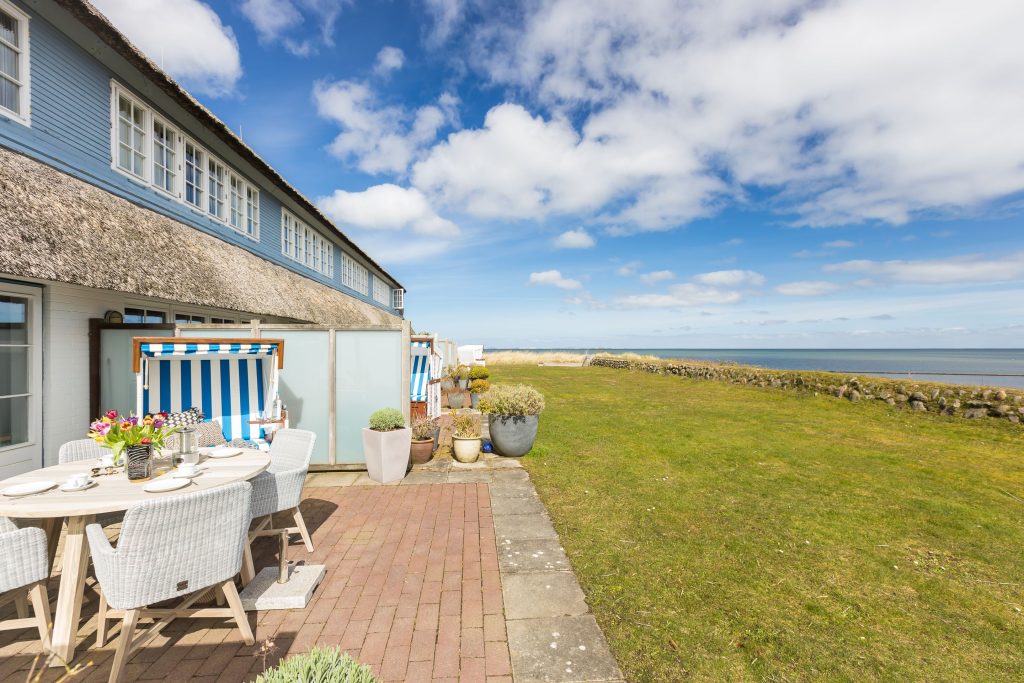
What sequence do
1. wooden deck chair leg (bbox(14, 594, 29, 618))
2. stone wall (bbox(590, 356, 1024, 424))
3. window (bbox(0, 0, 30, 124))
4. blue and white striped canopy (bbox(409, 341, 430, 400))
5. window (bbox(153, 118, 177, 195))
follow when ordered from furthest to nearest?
blue and white striped canopy (bbox(409, 341, 430, 400)), stone wall (bbox(590, 356, 1024, 424)), window (bbox(153, 118, 177, 195)), window (bbox(0, 0, 30, 124)), wooden deck chair leg (bbox(14, 594, 29, 618))

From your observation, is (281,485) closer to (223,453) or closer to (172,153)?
(223,453)

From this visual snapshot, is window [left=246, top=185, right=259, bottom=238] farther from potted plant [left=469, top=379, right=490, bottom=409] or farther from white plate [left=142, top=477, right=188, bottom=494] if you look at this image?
white plate [left=142, top=477, right=188, bottom=494]

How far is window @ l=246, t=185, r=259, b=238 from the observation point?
1158 cm

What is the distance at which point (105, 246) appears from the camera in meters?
5.95

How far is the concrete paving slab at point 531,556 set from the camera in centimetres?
406

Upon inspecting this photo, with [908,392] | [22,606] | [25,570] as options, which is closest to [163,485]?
[25,570]

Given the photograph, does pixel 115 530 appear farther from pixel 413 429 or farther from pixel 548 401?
pixel 548 401

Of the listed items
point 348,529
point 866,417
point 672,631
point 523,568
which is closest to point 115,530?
point 348,529

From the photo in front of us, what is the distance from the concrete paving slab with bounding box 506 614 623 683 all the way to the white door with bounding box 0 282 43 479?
22.7ft

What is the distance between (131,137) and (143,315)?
326 centimetres

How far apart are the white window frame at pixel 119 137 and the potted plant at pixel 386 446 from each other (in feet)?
20.3

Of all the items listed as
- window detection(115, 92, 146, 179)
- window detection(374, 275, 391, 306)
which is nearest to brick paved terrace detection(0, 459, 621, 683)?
window detection(115, 92, 146, 179)

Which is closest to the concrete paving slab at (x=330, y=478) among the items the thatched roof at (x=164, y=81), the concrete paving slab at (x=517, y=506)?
the concrete paving slab at (x=517, y=506)

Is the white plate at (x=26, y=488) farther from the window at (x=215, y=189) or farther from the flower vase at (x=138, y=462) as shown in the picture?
the window at (x=215, y=189)
